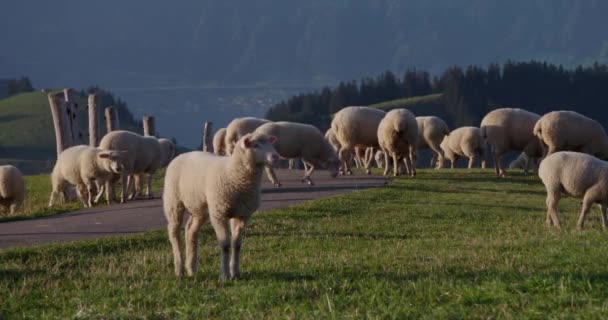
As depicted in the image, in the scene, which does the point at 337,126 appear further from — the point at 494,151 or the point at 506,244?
the point at 506,244

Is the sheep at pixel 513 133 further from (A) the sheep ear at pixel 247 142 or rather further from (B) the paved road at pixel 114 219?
(A) the sheep ear at pixel 247 142

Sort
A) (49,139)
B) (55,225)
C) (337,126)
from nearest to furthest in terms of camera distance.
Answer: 1. (55,225)
2. (337,126)
3. (49,139)

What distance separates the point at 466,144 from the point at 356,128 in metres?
14.6

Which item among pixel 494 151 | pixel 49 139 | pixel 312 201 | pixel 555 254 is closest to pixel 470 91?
pixel 49 139

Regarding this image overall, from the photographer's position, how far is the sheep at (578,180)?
1504 cm

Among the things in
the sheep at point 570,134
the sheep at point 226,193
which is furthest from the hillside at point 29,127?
the sheep at point 226,193

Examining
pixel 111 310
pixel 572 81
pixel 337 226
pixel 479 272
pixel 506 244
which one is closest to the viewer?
pixel 111 310

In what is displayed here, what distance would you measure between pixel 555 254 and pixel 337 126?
20625 mm

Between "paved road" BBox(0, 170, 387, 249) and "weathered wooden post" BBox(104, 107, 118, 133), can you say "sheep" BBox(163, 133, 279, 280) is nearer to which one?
"paved road" BBox(0, 170, 387, 249)

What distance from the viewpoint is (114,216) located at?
18203 mm

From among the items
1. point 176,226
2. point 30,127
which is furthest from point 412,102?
point 176,226

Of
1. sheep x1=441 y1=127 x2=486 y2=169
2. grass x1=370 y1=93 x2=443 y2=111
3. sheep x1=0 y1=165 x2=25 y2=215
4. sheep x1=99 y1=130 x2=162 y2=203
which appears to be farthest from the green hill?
sheep x1=99 y1=130 x2=162 y2=203

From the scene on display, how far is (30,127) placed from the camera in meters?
142

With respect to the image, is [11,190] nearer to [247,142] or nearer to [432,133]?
[247,142]
